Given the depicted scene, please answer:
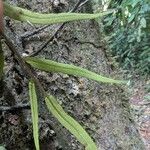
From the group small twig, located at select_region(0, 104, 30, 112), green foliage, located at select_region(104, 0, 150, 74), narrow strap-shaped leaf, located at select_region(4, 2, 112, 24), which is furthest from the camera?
green foliage, located at select_region(104, 0, 150, 74)

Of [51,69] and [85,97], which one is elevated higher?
[51,69]

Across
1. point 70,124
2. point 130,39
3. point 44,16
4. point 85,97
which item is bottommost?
point 130,39

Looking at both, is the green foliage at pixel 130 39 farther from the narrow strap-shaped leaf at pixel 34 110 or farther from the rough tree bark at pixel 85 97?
the narrow strap-shaped leaf at pixel 34 110

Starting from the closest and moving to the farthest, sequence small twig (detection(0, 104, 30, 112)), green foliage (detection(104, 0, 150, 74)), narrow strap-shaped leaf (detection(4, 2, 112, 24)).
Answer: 1. narrow strap-shaped leaf (detection(4, 2, 112, 24))
2. small twig (detection(0, 104, 30, 112))
3. green foliage (detection(104, 0, 150, 74))

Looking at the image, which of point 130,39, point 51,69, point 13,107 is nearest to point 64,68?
point 51,69

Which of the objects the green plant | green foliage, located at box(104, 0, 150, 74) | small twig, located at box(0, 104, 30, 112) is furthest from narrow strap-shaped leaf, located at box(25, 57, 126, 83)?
green foliage, located at box(104, 0, 150, 74)

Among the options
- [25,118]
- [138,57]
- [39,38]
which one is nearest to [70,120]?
→ [25,118]

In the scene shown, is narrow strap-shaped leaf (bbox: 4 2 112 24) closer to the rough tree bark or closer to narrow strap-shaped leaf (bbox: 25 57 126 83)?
narrow strap-shaped leaf (bbox: 25 57 126 83)

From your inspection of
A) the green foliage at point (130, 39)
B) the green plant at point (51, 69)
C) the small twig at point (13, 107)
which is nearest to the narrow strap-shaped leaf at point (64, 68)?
the green plant at point (51, 69)

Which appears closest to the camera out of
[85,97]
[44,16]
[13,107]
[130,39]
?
[44,16]

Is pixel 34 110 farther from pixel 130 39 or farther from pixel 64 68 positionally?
pixel 130 39
